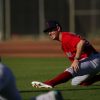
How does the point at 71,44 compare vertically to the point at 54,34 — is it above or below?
below

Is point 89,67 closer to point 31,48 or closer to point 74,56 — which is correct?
point 74,56

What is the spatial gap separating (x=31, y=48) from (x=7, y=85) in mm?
21437

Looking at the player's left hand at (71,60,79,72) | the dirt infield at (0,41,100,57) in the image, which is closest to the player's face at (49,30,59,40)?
the player's left hand at (71,60,79,72)

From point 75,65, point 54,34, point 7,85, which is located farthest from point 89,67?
point 7,85

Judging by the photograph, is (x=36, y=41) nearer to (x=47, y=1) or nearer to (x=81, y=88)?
(x=47, y=1)

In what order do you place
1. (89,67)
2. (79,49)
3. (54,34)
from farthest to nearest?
(89,67) → (54,34) → (79,49)

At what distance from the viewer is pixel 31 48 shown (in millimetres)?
27984

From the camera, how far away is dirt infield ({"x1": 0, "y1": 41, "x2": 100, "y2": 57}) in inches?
1056

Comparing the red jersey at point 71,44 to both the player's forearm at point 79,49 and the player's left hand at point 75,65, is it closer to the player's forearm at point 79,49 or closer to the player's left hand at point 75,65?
the player's forearm at point 79,49

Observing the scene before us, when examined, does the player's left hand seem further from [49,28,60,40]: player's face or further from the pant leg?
[49,28,60,40]: player's face

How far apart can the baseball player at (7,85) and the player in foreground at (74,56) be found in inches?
156

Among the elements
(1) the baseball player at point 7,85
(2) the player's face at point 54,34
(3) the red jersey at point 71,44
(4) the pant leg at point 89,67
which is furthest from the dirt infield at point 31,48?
(1) the baseball player at point 7,85

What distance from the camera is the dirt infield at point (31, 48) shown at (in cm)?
2681

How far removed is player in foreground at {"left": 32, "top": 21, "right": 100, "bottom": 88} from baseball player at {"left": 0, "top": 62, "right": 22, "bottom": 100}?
156 inches
